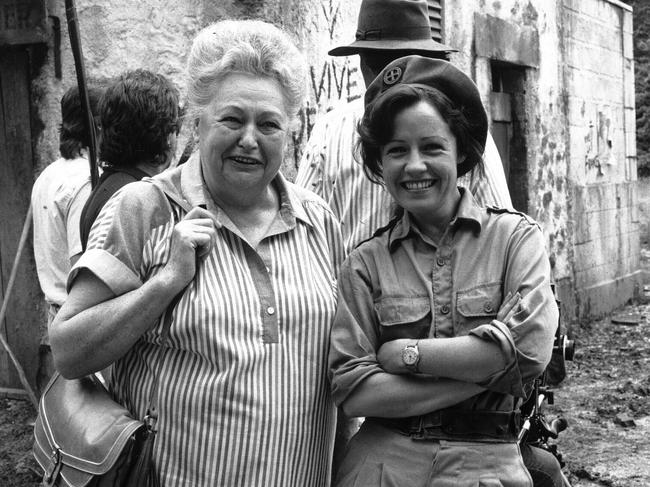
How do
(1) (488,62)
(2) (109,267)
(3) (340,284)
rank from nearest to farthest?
(2) (109,267) → (3) (340,284) → (1) (488,62)

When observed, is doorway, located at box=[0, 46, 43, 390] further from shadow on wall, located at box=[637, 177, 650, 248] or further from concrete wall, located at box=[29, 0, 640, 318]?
shadow on wall, located at box=[637, 177, 650, 248]

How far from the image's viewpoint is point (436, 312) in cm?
221

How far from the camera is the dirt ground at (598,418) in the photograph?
5.54 m

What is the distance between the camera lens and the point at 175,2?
5.43 meters

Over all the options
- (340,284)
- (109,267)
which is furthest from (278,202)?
(109,267)

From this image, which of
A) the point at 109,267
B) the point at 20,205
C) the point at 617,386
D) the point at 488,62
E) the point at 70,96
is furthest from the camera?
the point at 488,62

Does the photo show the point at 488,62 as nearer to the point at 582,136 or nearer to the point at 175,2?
the point at 582,136

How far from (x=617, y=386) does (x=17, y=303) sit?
16.0 ft

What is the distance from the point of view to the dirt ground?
5.54m

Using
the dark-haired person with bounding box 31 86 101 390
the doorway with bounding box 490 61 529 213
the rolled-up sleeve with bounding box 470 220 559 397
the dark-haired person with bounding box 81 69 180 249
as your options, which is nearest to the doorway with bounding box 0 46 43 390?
the dark-haired person with bounding box 31 86 101 390

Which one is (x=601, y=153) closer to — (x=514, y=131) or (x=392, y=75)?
(x=514, y=131)

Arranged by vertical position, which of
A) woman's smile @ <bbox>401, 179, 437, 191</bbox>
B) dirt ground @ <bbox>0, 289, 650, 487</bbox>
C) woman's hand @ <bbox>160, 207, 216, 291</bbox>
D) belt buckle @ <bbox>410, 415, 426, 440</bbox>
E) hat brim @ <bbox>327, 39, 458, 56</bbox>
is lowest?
dirt ground @ <bbox>0, 289, 650, 487</bbox>

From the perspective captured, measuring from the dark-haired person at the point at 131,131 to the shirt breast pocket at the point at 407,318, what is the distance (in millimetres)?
1492

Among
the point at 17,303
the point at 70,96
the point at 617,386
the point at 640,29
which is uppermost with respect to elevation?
the point at 640,29
